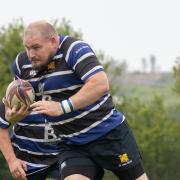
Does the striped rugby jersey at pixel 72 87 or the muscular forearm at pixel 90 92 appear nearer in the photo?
the muscular forearm at pixel 90 92

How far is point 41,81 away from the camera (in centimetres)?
714

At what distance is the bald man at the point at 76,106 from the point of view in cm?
672

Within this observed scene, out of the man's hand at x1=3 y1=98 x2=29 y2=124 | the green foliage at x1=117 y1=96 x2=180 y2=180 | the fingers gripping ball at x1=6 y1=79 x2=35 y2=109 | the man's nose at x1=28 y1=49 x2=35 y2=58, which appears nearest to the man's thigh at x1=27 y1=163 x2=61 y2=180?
the man's hand at x1=3 y1=98 x2=29 y2=124

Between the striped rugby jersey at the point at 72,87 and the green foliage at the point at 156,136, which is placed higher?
the striped rugby jersey at the point at 72,87

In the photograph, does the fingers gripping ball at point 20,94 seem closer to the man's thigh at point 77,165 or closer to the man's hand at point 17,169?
the man's thigh at point 77,165

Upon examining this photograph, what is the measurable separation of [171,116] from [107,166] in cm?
1766

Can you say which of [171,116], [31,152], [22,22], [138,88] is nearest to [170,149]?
[171,116]

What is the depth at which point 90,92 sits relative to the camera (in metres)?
6.66

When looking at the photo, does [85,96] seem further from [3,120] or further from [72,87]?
[3,120]

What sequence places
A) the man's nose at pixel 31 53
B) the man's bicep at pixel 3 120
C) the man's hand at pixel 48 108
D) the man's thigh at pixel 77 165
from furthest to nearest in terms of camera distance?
the man's bicep at pixel 3 120, the man's thigh at pixel 77 165, the man's nose at pixel 31 53, the man's hand at pixel 48 108

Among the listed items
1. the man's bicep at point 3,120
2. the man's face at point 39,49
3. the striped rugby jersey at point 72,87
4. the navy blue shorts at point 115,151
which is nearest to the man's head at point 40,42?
the man's face at point 39,49

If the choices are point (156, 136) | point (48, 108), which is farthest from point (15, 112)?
point (156, 136)

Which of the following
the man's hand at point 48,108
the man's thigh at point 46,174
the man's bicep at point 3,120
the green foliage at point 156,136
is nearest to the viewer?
the man's hand at point 48,108

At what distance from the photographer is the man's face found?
22.0 feet
